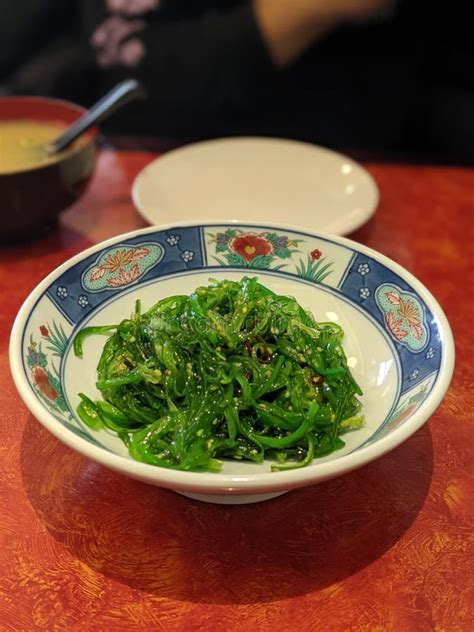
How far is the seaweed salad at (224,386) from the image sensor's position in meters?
0.97

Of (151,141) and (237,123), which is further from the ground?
(151,141)

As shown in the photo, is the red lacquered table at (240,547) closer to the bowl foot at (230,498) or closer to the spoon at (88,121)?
the bowl foot at (230,498)

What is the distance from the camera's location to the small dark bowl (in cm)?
151

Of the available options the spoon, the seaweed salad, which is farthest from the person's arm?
the seaweed salad

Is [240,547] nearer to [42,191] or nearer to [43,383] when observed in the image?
[43,383]

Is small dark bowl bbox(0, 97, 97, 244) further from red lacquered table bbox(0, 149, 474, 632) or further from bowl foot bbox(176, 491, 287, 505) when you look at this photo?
bowl foot bbox(176, 491, 287, 505)

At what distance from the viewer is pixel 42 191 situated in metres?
1.55

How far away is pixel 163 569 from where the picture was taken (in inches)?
36.0

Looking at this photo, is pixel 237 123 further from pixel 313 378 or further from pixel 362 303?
pixel 313 378

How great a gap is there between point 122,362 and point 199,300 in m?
0.17

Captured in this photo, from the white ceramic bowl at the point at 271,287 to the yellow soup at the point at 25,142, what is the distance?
54 cm

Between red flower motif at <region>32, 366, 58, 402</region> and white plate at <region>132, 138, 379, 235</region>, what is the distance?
0.72 meters

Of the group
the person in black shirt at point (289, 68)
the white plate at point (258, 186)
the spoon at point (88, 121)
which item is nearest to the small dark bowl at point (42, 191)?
the spoon at point (88, 121)

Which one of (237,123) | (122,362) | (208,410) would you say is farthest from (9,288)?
(237,123)
